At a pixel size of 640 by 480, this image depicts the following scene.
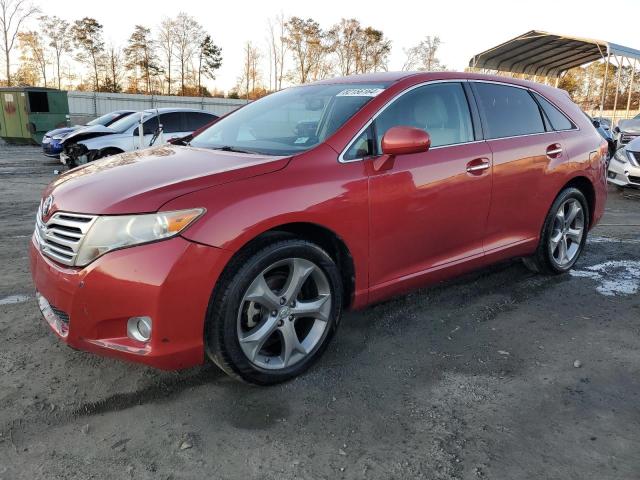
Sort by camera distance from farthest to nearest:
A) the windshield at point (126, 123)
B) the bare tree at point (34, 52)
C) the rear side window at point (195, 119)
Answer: the bare tree at point (34, 52)
the rear side window at point (195, 119)
the windshield at point (126, 123)

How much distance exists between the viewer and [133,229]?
2277mm

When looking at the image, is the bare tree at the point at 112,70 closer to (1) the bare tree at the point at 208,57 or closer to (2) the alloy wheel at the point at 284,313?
(1) the bare tree at the point at 208,57

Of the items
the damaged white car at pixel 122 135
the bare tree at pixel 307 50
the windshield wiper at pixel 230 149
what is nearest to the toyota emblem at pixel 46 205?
the windshield wiper at pixel 230 149

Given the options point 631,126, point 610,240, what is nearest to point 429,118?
point 610,240

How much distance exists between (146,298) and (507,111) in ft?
9.78

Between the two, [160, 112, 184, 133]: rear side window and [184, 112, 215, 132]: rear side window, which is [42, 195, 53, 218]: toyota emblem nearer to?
[160, 112, 184, 133]: rear side window

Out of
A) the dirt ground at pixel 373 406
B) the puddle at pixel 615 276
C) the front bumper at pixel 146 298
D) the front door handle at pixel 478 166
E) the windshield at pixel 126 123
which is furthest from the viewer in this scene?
the windshield at pixel 126 123

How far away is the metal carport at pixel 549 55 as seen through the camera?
19.1m

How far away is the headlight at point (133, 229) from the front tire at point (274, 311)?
0.32 metres

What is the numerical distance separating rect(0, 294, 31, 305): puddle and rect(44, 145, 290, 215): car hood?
1.29m

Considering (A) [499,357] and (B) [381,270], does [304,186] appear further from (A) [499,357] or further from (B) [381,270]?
(A) [499,357]

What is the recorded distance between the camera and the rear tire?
13.9ft

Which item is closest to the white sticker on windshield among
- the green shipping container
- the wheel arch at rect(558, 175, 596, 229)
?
the wheel arch at rect(558, 175, 596, 229)

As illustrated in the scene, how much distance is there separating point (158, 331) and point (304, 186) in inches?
39.2
